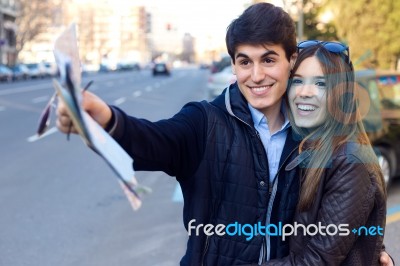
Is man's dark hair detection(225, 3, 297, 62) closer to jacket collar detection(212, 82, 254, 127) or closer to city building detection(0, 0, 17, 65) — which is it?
jacket collar detection(212, 82, 254, 127)

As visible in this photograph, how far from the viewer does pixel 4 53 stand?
193ft

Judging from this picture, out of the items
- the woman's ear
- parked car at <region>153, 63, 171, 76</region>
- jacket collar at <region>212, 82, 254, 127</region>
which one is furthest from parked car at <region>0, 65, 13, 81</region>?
the woman's ear

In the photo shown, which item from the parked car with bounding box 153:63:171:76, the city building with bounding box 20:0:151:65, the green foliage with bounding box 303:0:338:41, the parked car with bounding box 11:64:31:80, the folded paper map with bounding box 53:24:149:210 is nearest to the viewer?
the folded paper map with bounding box 53:24:149:210

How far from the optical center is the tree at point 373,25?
1694cm

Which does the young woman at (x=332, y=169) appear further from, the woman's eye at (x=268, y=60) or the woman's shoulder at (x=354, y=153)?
the woman's eye at (x=268, y=60)

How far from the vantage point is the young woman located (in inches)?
65.9

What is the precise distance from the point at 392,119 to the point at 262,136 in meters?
5.25

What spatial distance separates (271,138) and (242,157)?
152mm

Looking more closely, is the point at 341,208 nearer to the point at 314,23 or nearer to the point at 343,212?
the point at 343,212

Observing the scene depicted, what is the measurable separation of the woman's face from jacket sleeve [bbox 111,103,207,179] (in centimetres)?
32

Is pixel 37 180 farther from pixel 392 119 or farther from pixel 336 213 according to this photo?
pixel 336 213

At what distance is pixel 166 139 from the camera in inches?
65.8

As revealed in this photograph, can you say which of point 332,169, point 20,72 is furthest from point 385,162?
point 20,72

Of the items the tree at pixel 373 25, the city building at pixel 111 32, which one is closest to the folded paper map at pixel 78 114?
the tree at pixel 373 25
